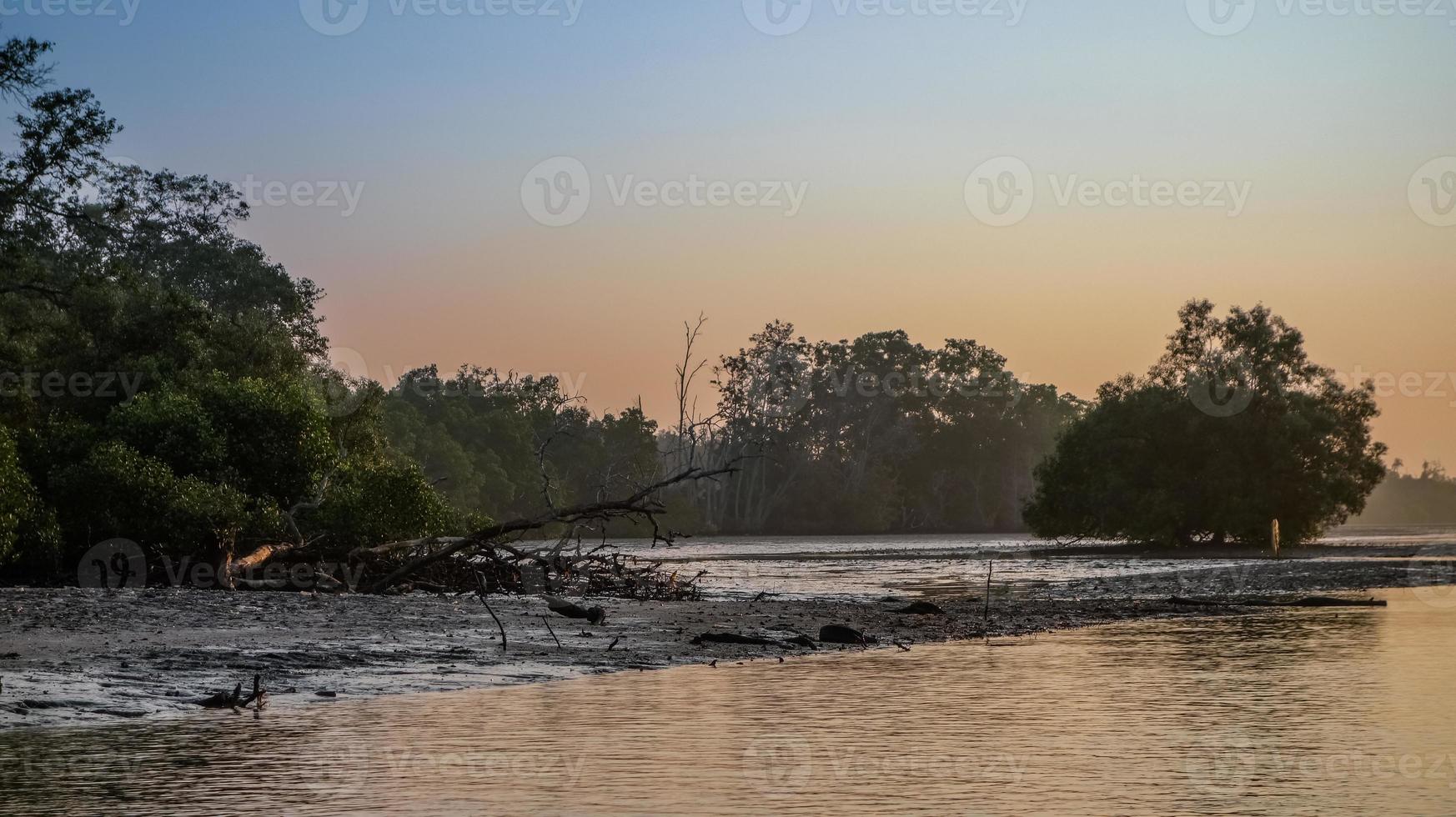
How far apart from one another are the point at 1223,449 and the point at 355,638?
65.5 meters

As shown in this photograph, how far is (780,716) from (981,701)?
2.54m

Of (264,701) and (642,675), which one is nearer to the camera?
(264,701)

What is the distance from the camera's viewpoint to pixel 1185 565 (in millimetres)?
57031

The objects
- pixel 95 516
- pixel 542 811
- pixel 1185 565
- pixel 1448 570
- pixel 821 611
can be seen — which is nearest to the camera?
pixel 542 811

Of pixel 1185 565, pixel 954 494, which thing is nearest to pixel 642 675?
pixel 1185 565

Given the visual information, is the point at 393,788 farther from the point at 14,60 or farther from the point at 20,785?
the point at 14,60

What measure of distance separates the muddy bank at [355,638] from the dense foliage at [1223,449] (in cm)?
4724
